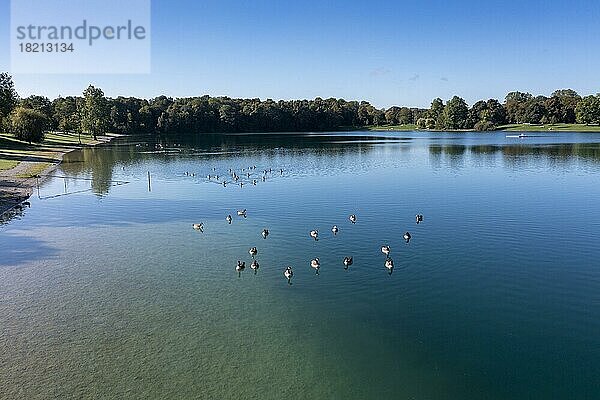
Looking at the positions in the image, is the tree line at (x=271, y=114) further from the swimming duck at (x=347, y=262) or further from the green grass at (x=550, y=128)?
the swimming duck at (x=347, y=262)

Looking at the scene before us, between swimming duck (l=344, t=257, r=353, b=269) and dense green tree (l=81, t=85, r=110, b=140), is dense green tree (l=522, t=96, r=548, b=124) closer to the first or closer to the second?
dense green tree (l=81, t=85, r=110, b=140)

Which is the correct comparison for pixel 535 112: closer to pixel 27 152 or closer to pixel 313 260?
pixel 27 152

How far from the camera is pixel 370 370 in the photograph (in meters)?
13.3

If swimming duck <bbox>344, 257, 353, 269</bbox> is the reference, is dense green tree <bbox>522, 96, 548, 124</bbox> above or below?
above

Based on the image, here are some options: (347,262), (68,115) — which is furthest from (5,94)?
(347,262)

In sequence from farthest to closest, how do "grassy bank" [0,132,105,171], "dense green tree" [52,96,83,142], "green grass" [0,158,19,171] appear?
1. "dense green tree" [52,96,83,142]
2. "grassy bank" [0,132,105,171]
3. "green grass" [0,158,19,171]

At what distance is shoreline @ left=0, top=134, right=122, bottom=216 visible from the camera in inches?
1437

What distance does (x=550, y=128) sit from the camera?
15850 cm

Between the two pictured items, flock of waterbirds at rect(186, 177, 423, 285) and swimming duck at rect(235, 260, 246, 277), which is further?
swimming duck at rect(235, 260, 246, 277)

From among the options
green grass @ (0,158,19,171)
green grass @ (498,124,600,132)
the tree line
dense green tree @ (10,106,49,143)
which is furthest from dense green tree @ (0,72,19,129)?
green grass @ (498,124,600,132)

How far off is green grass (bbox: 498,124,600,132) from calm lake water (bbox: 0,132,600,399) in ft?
424

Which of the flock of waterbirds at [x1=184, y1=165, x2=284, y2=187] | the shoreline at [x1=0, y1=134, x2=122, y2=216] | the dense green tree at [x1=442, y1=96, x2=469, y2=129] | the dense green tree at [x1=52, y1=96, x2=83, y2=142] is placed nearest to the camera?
the shoreline at [x1=0, y1=134, x2=122, y2=216]

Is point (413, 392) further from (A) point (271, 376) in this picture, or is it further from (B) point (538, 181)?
(B) point (538, 181)

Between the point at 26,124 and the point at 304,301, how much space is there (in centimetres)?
7505
